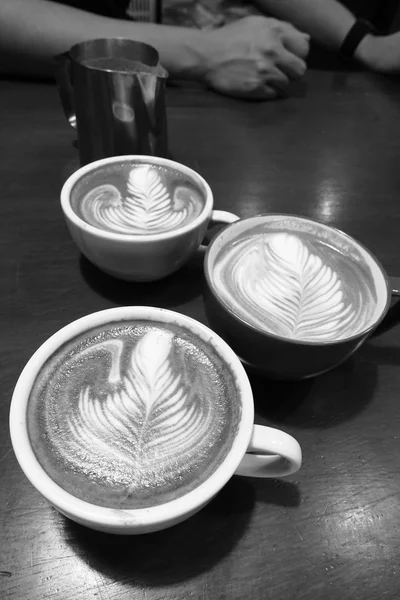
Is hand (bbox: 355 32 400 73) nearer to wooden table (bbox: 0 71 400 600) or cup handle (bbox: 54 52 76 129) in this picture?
wooden table (bbox: 0 71 400 600)

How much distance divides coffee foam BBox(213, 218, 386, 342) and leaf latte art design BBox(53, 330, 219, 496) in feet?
0.49

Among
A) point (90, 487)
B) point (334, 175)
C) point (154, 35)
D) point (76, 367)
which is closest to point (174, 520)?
point (90, 487)

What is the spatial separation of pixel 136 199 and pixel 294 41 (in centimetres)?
113

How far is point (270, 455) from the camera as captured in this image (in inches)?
23.4

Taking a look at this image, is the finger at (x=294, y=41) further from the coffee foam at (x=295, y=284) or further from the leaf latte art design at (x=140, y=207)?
the coffee foam at (x=295, y=284)

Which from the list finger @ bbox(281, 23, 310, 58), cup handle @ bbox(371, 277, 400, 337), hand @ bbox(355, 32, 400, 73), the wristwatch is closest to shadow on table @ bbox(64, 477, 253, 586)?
cup handle @ bbox(371, 277, 400, 337)

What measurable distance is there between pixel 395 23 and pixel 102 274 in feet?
8.51

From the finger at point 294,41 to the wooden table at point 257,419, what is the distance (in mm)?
507

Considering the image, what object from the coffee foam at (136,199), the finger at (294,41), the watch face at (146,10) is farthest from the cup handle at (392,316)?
the watch face at (146,10)

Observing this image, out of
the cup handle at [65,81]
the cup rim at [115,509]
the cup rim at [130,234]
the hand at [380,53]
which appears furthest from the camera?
the hand at [380,53]

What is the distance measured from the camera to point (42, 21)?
1474 mm

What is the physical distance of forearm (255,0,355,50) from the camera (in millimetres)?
1989

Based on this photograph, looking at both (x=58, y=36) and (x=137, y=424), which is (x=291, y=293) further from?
(x=58, y=36)

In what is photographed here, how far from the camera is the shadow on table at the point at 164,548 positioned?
55cm
